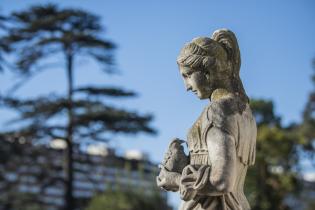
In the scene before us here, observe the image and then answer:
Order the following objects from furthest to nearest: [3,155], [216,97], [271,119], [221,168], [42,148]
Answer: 1. [271,119]
2. [42,148]
3. [3,155]
4. [216,97]
5. [221,168]

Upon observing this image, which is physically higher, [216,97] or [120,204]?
[120,204]

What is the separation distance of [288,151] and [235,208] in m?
34.9

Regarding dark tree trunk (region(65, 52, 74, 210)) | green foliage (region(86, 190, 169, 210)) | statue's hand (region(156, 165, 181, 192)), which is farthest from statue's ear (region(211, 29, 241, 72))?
dark tree trunk (region(65, 52, 74, 210))

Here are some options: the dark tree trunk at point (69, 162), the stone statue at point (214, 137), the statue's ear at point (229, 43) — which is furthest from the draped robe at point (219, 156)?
the dark tree trunk at point (69, 162)

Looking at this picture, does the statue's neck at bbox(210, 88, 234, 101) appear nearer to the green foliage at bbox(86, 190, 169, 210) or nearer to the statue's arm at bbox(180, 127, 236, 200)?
the statue's arm at bbox(180, 127, 236, 200)

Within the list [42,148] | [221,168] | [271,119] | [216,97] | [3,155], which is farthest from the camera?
[271,119]

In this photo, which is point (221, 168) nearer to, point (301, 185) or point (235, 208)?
point (235, 208)

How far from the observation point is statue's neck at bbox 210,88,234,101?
5.98 metres

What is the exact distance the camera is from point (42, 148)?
129 ft

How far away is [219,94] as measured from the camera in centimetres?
602

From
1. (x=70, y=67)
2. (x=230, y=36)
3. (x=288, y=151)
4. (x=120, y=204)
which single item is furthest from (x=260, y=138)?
(x=230, y=36)

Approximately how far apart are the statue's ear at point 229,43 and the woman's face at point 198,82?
1.05 feet

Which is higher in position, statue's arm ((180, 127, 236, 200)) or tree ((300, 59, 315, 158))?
tree ((300, 59, 315, 158))

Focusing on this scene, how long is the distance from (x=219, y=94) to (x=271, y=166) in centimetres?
3286
